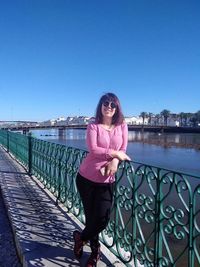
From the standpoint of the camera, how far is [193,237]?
2.52 meters

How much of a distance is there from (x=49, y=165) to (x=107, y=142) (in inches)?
149

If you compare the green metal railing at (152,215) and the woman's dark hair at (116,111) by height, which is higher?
the woman's dark hair at (116,111)

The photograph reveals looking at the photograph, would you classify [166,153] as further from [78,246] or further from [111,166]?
[111,166]

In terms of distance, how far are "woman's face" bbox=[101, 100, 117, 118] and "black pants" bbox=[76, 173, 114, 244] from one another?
0.58 meters

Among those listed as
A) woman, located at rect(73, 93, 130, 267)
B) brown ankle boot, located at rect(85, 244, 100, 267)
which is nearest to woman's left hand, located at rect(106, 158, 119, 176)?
woman, located at rect(73, 93, 130, 267)

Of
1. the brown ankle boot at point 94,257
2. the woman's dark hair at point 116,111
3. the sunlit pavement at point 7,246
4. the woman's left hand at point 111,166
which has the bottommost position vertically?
the sunlit pavement at point 7,246

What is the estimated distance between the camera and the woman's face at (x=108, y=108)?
3109 millimetres

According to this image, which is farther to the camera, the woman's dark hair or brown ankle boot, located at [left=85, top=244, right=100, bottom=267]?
brown ankle boot, located at [left=85, top=244, right=100, bottom=267]

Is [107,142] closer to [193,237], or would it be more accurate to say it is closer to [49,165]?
[193,237]

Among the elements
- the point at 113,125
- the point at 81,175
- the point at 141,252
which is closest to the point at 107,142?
the point at 113,125

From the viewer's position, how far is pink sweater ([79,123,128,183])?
3.03m

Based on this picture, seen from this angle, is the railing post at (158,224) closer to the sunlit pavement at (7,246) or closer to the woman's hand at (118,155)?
the woman's hand at (118,155)

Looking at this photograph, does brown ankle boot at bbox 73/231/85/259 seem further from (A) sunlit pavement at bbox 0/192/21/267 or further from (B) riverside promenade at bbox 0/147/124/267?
(A) sunlit pavement at bbox 0/192/21/267

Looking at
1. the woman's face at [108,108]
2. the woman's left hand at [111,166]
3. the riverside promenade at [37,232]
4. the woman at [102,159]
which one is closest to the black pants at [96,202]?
the woman at [102,159]
